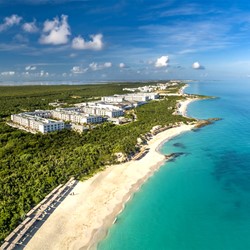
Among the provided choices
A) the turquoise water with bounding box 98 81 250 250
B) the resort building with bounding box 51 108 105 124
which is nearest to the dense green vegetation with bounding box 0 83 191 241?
the resort building with bounding box 51 108 105 124

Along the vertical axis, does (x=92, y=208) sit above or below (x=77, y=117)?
below

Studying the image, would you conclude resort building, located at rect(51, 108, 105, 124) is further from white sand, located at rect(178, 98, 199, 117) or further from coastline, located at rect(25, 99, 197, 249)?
white sand, located at rect(178, 98, 199, 117)

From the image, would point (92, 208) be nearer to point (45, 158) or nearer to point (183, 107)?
point (45, 158)

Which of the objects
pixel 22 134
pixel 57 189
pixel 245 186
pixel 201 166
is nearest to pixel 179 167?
pixel 201 166

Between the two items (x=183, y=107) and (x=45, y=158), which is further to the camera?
(x=183, y=107)

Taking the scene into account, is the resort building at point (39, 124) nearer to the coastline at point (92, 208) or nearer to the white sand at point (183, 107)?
the coastline at point (92, 208)

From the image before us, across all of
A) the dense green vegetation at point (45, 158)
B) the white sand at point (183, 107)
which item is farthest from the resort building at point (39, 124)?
the white sand at point (183, 107)

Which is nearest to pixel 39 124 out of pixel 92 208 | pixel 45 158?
pixel 45 158
